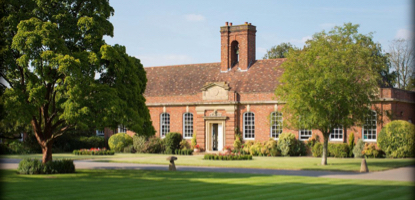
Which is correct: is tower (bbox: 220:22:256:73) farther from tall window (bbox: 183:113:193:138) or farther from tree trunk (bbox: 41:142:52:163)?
tree trunk (bbox: 41:142:52:163)

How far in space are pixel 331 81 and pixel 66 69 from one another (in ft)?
43.1

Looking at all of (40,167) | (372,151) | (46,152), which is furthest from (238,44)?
(40,167)

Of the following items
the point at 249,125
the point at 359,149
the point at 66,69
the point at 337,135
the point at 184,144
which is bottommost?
the point at 359,149

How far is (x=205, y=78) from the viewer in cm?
4144

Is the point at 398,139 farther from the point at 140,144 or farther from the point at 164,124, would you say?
the point at 140,144

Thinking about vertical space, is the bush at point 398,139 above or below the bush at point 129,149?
above

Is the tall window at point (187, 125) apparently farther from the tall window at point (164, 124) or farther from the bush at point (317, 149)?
the bush at point (317, 149)

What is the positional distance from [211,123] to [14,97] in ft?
70.7

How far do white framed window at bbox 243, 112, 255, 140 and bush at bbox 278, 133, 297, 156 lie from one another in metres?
2.99

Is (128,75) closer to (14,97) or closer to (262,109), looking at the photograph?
(14,97)

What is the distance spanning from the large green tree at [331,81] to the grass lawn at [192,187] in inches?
271

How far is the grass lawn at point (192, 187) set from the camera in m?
14.7

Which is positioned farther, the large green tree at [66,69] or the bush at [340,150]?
the bush at [340,150]

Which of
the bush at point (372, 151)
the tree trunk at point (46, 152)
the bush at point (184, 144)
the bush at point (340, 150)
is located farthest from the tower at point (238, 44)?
the tree trunk at point (46, 152)
